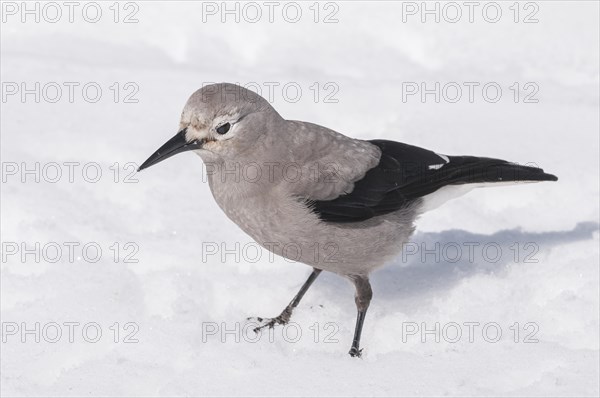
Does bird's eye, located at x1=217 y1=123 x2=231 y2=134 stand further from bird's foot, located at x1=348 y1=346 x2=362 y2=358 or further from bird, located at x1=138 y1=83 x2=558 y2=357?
bird's foot, located at x1=348 y1=346 x2=362 y2=358

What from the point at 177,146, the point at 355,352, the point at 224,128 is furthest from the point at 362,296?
the point at 177,146

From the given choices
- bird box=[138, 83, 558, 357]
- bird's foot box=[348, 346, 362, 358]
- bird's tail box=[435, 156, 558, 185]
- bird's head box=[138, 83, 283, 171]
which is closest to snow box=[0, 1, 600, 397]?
bird's foot box=[348, 346, 362, 358]

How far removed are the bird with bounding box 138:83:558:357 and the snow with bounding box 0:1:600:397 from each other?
0.38 metres

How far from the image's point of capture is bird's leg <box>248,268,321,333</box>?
5598 millimetres

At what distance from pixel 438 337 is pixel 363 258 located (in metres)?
0.65

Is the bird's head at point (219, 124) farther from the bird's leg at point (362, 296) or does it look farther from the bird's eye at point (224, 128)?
the bird's leg at point (362, 296)

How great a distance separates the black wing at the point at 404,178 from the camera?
5.46m

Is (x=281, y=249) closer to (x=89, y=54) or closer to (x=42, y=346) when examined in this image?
(x=42, y=346)

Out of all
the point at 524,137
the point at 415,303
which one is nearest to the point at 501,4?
the point at 524,137

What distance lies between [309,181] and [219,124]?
0.66 meters

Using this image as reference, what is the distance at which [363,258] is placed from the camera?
17.9 feet

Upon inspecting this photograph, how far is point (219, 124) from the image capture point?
5043 millimetres

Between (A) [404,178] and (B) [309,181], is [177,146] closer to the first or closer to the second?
(B) [309,181]

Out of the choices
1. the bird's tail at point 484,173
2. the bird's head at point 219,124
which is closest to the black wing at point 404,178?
the bird's tail at point 484,173
